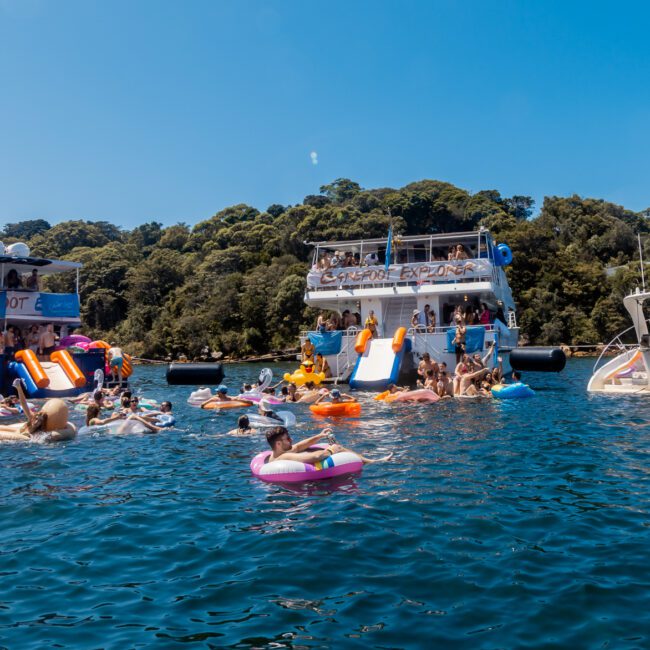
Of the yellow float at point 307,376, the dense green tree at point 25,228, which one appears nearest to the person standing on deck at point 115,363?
the yellow float at point 307,376

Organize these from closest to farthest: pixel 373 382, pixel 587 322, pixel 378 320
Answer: pixel 373 382 < pixel 378 320 < pixel 587 322

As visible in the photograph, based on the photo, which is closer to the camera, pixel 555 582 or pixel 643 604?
pixel 643 604

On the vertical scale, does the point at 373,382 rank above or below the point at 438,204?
below

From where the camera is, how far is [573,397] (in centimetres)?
2112

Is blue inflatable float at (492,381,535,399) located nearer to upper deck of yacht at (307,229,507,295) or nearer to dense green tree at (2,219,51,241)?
upper deck of yacht at (307,229,507,295)

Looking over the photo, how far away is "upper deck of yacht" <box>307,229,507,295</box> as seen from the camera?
1025 inches

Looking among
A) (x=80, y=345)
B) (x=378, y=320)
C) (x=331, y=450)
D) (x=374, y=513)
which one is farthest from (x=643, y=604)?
(x=80, y=345)

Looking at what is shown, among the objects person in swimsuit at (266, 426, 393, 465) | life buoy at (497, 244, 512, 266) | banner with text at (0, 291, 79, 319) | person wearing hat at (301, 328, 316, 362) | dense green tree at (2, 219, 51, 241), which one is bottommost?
person in swimsuit at (266, 426, 393, 465)

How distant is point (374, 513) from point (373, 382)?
15098 millimetres

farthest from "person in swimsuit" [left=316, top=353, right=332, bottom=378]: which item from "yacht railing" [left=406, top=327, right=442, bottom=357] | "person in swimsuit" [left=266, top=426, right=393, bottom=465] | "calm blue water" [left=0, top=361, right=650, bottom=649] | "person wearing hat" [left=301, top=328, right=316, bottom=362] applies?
"person in swimsuit" [left=266, top=426, right=393, bottom=465]

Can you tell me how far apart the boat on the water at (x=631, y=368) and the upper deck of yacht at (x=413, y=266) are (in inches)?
212

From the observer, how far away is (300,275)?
64.6m

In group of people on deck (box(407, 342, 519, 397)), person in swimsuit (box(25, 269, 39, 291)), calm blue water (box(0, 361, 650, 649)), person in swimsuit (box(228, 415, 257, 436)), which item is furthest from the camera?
person in swimsuit (box(25, 269, 39, 291))

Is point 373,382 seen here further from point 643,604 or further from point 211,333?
point 211,333
